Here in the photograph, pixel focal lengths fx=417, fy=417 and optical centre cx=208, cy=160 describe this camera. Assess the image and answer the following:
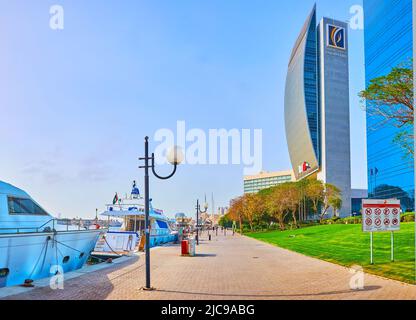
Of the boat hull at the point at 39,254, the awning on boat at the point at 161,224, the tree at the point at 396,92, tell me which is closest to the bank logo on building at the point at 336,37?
the awning on boat at the point at 161,224

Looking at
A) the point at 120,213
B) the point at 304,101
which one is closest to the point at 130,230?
the point at 120,213

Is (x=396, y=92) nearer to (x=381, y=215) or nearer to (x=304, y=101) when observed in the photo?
(x=381, y=215)

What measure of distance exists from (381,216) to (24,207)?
13.7 metres

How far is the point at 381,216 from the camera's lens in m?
16.2

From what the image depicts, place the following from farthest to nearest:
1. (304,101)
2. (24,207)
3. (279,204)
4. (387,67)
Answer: (304,101) → (387,67) → (279,204) → (24,207)

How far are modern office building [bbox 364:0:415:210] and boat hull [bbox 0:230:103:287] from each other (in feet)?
263

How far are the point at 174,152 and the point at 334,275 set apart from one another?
6449 mm

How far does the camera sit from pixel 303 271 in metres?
14.2

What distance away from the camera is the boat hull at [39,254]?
12.0m

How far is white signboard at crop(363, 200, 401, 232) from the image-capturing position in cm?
1598

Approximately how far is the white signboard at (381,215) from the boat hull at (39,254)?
11378mm

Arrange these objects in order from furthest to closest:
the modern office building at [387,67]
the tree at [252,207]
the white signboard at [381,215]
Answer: the modern office building at [387,67] < the tree at [252,207] < the white signboard at [381,215]

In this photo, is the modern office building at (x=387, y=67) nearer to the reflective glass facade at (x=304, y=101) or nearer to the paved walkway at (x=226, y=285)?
the reflective glass facade at (x=304, y=101)
